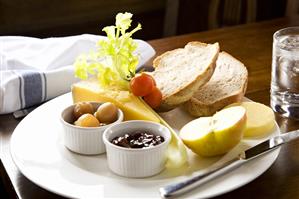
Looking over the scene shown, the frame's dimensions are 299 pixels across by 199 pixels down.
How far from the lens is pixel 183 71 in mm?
1250

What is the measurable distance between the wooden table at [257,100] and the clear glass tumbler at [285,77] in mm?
37

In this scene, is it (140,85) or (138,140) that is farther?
(140,85)

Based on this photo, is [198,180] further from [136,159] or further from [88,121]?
[88,121]

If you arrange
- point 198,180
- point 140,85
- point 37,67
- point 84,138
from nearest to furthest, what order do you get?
1. point 198,180
2. point 84,138
3. point 140,85
4. point 37,67

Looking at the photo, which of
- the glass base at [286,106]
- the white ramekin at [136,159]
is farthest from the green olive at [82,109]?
the glass base at [286,106]

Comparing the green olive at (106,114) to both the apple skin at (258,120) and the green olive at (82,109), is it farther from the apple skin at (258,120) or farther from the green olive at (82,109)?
the apple skin at (258,120)

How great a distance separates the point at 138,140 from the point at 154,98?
0.17 m

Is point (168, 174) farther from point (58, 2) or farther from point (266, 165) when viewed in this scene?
point (58, 2)

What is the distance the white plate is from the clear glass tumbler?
15 centimetres

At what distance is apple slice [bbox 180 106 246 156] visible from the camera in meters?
0.97

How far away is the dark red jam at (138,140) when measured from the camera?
963mm

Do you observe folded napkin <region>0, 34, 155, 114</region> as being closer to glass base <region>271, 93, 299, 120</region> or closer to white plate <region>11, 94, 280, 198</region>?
white plate <region>11, 94, 280, 198</region>

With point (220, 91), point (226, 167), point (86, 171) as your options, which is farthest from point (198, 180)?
point (220, 91)

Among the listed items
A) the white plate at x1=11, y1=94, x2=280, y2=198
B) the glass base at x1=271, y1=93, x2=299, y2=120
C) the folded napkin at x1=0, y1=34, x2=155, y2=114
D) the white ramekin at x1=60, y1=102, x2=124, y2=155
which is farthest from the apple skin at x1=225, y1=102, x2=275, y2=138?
the folded napkin at x1=0, y1=34, x2=155, y2=114
